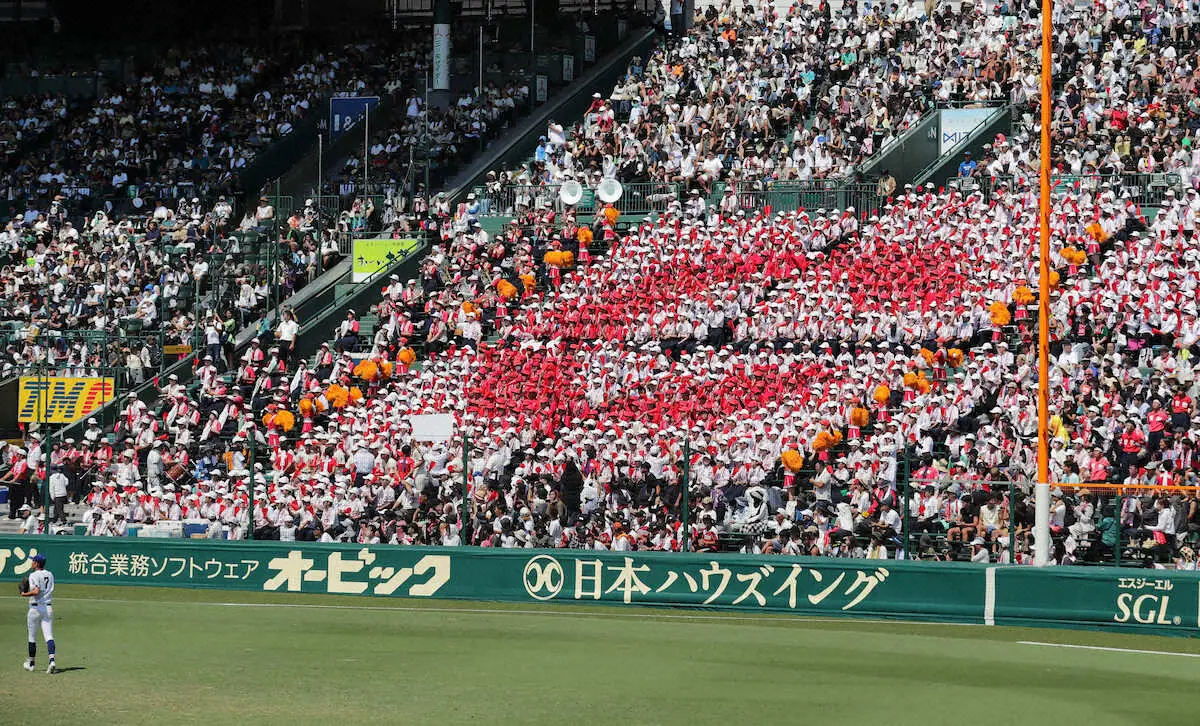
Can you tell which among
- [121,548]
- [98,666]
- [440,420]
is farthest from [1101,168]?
[98,666]

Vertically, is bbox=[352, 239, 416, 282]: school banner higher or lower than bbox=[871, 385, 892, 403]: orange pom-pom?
higher

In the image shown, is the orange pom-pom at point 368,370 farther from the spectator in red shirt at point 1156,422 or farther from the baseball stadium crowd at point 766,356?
the spectator in red shirt at point 1156,422

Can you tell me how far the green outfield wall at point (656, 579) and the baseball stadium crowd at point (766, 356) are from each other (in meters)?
0.63

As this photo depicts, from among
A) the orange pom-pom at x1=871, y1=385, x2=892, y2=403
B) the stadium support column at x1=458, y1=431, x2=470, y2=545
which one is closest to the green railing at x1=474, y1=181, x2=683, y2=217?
the orange pom-pom at x1=871, y1=385, x2=892, y2=403

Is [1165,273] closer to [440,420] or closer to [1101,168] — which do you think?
[1101,168]

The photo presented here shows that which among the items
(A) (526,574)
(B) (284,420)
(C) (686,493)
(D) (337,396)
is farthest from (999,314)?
(B) (284,420)

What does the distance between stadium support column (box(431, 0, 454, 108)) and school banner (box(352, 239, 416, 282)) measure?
770 centimetres

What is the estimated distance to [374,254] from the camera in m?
40.8

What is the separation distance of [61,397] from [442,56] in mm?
14565

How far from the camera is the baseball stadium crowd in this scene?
2669cm

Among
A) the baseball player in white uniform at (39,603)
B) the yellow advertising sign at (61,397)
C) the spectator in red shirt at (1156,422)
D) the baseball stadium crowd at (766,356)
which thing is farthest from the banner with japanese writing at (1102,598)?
the yellow advertising sign at (61,397)

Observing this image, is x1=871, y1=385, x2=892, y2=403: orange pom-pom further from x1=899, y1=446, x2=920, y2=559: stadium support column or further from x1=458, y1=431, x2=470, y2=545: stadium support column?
x1=458, y1=431, x2=470, y2=545: stadium support column

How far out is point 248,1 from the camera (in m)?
55.8

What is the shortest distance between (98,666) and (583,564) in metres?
7.62
